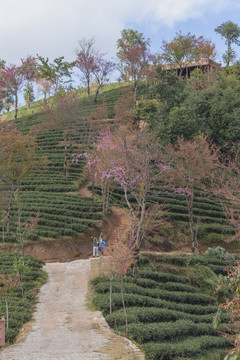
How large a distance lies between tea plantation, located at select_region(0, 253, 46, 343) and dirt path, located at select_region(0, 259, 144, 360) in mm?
402

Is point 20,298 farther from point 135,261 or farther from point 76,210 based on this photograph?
point 76,210

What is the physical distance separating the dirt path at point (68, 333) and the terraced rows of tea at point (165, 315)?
2.19 feet

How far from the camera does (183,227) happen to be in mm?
32469

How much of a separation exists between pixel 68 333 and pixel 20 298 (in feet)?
14.9

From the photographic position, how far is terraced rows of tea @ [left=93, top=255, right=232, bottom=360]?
1209 centimetres

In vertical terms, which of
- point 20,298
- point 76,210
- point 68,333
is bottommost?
point 20,298

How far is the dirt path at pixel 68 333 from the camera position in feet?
33.1

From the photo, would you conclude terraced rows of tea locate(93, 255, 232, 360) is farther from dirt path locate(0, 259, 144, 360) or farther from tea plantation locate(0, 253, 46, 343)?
tea plantation locate(0, 253, 46, 343)

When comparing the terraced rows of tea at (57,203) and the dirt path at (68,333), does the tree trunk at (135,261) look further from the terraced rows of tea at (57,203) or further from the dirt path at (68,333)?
the terraced rows of tea at (57,203)

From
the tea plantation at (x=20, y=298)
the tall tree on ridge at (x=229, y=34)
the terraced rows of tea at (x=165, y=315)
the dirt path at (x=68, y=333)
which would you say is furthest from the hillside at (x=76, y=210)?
the tall tree on ridge at (x=229, y=34)

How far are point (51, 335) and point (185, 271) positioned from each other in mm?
12303

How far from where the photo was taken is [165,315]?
1456 centimetres

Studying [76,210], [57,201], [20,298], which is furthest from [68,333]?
[57,201]

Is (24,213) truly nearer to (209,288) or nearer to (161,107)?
(209,288)
